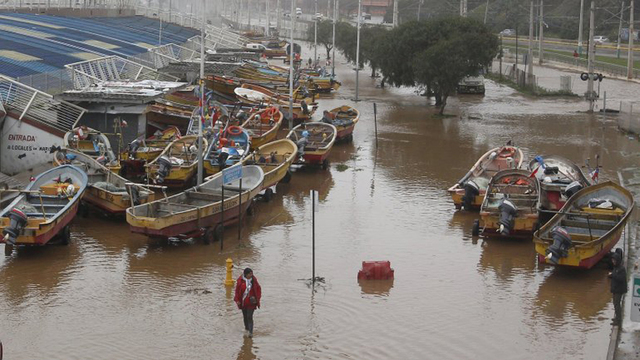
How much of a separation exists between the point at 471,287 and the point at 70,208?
994 centimetres

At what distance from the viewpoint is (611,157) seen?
39.6 m

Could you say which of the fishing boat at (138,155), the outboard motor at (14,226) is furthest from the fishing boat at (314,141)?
the outboard motor at (14,226)

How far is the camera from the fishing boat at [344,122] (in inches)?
1634

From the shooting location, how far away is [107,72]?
45.7 m

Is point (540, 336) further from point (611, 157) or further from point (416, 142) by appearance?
point (416, 142)

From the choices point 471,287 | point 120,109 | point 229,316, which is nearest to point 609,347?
point 471,287

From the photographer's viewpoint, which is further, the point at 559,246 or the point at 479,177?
the point at 479,177

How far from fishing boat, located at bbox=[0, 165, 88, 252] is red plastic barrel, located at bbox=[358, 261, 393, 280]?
7383 mm

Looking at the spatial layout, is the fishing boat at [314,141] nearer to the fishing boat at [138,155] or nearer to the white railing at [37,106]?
the fishing boat at [138,155]

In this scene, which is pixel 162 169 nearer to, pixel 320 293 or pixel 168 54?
pixel 320 293

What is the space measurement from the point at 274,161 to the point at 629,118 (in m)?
20.9

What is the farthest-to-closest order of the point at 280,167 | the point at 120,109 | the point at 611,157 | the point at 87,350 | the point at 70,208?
the point at 611,157 → the point at 120,109 → the point at 280,167 → the point at 70,208 → the point at 87,350

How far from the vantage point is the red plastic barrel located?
869 inches

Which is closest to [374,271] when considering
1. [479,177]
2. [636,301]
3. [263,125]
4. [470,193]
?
[636,301]
